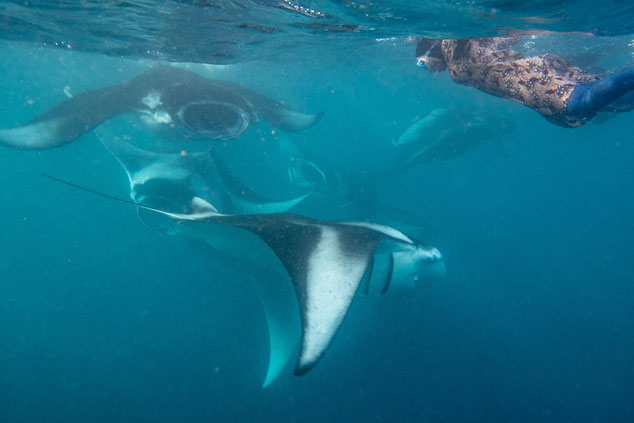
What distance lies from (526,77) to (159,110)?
735 centimetres

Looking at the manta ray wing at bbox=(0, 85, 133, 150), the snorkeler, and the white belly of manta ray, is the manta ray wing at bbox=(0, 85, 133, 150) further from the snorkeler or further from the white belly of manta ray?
the snorkeler

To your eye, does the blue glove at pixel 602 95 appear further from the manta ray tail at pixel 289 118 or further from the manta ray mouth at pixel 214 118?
the manta ray tail at pixel 289 118

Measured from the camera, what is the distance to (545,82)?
389cm

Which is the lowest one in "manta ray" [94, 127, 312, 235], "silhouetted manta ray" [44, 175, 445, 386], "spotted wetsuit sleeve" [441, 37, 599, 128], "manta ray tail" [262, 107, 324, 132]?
"manta ray" [94, 127, 312, 235]

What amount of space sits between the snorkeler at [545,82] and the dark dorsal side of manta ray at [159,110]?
4937 mm

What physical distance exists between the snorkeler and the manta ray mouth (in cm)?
491

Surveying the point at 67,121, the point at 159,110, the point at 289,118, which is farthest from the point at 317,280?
the point at 289,118

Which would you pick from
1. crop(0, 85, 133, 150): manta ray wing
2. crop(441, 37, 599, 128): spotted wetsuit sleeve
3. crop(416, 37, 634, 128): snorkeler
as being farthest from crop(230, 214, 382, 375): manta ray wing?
crop(0, 85, 133, 150): manta ray wing

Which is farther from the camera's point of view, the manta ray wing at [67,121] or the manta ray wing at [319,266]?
the manta ray wing at [67,121]

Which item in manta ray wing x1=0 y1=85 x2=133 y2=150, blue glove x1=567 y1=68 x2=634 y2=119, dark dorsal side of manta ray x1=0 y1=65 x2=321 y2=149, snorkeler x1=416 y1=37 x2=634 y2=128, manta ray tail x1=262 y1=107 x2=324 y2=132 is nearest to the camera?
blue glove x1=567 y1=68 x2=634 y2=119

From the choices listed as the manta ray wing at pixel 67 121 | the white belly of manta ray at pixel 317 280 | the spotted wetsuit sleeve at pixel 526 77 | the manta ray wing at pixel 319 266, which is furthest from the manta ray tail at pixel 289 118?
the manta ray wing at pixel 319 266

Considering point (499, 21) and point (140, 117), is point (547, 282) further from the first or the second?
point (140, 117)

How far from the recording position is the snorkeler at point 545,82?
297 cm

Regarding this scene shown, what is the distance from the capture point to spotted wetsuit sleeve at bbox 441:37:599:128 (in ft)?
12.2
